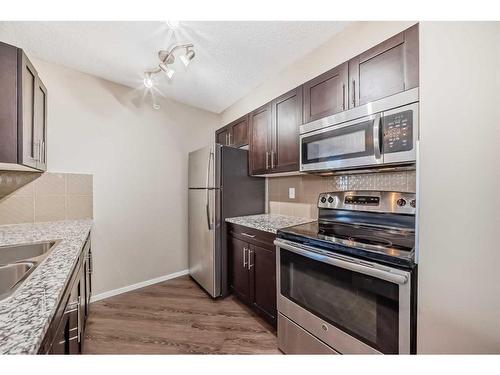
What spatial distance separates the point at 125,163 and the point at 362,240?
2516 mm

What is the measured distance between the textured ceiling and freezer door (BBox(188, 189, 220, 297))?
1.27 metres

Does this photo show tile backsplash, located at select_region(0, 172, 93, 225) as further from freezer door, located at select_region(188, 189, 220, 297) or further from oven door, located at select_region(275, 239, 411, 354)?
oven door, located at select_region(275, 239, 411, 354)

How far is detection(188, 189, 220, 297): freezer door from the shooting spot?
7.49 feet

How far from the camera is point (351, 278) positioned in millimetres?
1150

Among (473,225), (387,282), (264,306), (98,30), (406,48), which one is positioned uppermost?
(98,30)

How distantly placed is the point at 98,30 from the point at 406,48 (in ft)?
6.91

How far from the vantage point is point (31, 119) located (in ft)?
5.00

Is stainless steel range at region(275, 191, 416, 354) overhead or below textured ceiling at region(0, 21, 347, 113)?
below

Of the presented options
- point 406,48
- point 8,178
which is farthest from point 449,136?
point 8,178

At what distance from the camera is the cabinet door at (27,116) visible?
4.36 feet

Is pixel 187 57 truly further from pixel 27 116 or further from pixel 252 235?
pixel 252 235

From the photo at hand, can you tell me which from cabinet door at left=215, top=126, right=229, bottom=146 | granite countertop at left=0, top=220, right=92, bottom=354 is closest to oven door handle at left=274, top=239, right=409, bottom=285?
granite countertop at left=0, top=220, right=92, bottom=354

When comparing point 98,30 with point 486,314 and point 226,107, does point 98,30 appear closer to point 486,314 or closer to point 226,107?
point 226,107

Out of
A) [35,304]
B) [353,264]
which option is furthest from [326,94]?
[35,304]
